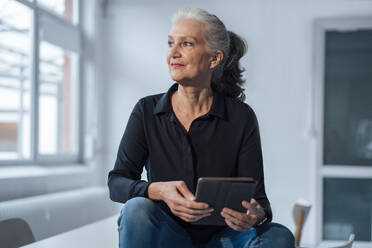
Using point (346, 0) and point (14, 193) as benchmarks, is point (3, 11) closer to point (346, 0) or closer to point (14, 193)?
point (14, 193)

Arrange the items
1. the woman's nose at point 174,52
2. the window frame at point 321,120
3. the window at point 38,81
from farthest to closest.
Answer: the window frame at point 321,120
the window at point 38,81
the woman's nose at point 174,52

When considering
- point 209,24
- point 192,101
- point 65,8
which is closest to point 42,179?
point 65,8

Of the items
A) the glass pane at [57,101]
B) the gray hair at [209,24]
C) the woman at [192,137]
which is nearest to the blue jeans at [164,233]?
the woman at [192,137]

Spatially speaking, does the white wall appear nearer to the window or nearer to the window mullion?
the window

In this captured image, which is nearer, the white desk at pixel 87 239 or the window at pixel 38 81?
the white desk at pixel 87 239

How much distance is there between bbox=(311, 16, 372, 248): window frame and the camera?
5.03 metres

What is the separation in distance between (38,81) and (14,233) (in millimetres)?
2188

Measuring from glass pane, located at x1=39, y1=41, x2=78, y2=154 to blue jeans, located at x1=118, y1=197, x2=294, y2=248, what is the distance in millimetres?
3009

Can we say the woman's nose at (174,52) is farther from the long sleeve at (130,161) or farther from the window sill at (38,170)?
the window sill at (38,170)

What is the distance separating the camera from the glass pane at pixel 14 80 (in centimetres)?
390

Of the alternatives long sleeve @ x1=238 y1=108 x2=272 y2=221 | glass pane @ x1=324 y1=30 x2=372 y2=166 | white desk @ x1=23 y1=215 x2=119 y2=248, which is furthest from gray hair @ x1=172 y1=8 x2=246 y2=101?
glass pane @ x1=324 y1=30 x2=372 y2=166

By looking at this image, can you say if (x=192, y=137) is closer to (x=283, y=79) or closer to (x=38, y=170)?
(x=38, y=170)

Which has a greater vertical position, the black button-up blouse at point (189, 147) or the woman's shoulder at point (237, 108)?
the woman's shoulder at point (237, 108)

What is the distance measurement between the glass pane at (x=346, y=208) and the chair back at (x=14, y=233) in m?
3.41
